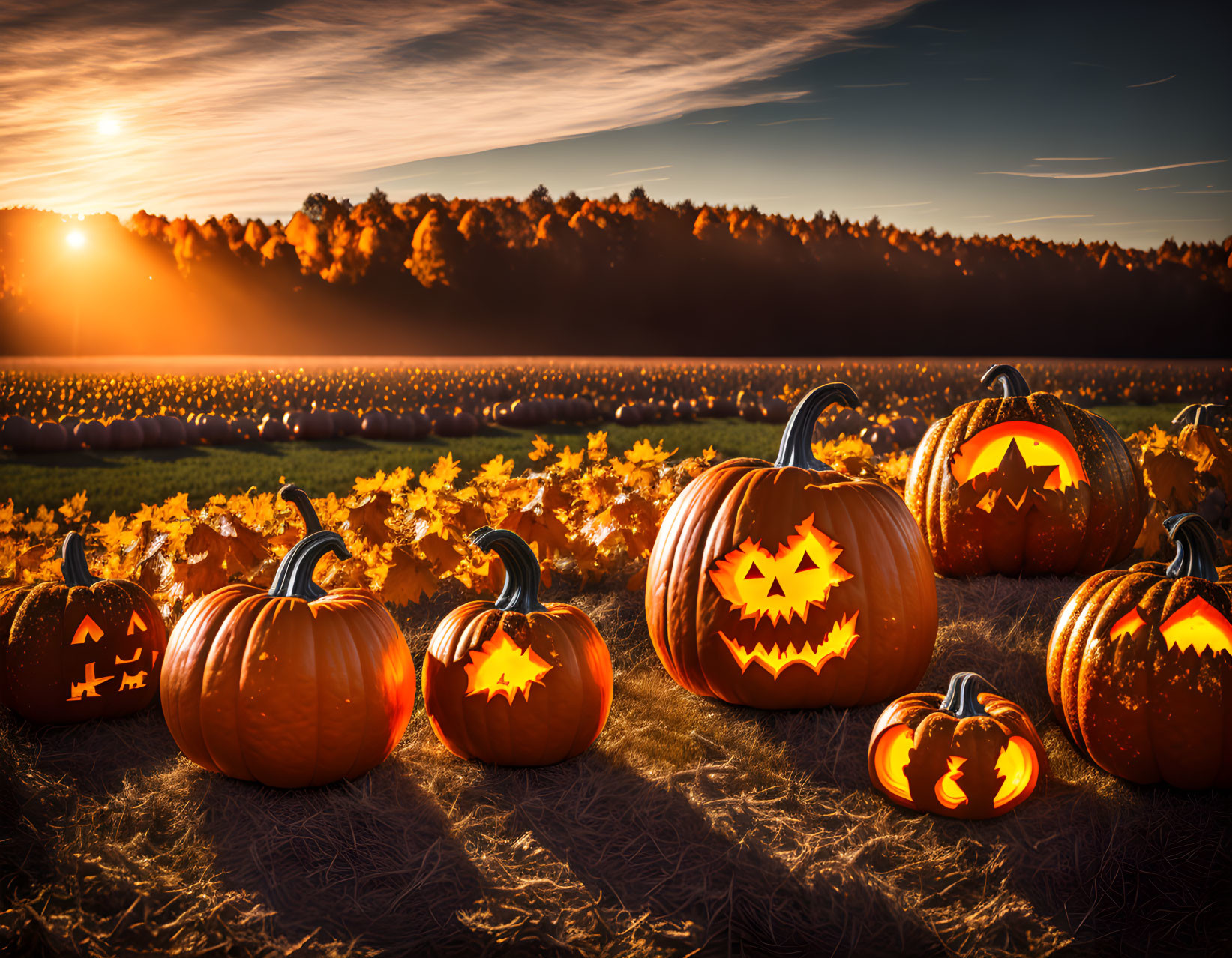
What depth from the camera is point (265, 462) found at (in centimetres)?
932

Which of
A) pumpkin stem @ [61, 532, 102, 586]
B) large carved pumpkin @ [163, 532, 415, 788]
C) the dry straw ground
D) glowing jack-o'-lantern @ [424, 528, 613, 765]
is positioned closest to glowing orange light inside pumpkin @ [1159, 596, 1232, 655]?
the dry straw ground

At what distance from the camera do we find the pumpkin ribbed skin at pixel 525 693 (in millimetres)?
3270

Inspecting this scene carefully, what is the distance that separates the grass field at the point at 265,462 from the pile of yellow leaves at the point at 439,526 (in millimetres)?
1715

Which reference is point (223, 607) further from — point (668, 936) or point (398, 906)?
point (668, 936)

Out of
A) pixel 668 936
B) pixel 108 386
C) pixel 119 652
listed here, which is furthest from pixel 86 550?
pixel 668 936

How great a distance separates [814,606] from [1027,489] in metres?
1.71

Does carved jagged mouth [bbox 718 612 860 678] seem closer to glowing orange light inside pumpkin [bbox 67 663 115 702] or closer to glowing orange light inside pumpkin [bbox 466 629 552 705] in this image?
glowing orange light inside pumpkin [bbox 466 629 552 705]

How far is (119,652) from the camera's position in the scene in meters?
3.89

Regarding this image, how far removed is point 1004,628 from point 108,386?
26.2ft

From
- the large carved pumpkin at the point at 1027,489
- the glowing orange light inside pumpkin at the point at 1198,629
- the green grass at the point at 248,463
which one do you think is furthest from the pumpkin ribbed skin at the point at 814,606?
the green grass at the point at 248,463

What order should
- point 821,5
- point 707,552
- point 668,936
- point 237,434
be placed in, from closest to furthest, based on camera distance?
point 668,936
point 707,552
point 821,5
point 237,434

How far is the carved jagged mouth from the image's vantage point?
3.56 metres

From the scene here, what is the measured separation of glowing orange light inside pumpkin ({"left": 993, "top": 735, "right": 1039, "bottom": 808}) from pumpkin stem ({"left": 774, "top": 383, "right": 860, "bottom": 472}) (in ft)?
4.53

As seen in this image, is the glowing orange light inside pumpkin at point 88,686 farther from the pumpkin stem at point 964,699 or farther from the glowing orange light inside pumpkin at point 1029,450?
the glowing orange light inside pumpkin at point 1029,450
